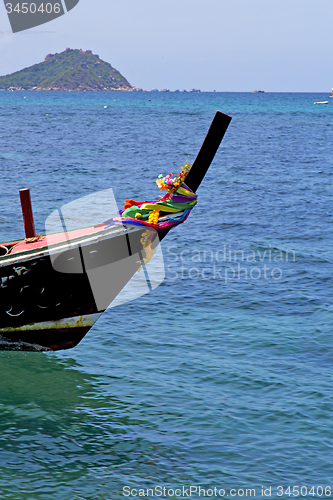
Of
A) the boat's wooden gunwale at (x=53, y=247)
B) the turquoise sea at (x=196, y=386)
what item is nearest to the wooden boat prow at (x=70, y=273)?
the boat's wooden gunwale at (x=53, y=247)

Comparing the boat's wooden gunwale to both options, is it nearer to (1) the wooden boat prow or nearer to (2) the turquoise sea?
(1) the wooden boat prow

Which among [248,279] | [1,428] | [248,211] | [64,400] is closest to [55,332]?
[64,400]

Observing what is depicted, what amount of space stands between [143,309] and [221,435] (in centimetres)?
575

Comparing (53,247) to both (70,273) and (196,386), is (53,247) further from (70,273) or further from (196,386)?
(196,386)

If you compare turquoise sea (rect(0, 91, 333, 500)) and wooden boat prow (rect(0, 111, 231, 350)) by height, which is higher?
wooden boat prow (rect(0, 111, 231, 350))

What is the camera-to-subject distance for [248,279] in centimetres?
1662

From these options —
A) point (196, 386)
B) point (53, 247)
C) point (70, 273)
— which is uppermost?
point (53, 247)

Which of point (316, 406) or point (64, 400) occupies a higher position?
point (64, 400)

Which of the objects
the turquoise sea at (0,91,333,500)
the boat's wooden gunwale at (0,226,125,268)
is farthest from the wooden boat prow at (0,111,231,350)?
the turquoise sea at (0,91,333,500)

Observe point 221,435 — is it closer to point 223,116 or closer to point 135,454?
point 135,454

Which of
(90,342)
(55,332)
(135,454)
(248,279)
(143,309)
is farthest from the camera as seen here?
(248,279)

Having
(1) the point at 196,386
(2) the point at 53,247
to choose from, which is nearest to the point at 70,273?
(2) the point at 53,247

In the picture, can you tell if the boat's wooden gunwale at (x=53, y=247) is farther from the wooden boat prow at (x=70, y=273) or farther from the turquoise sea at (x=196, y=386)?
the turquoise sea at (x=196, y=386)

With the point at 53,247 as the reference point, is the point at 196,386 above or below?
below
